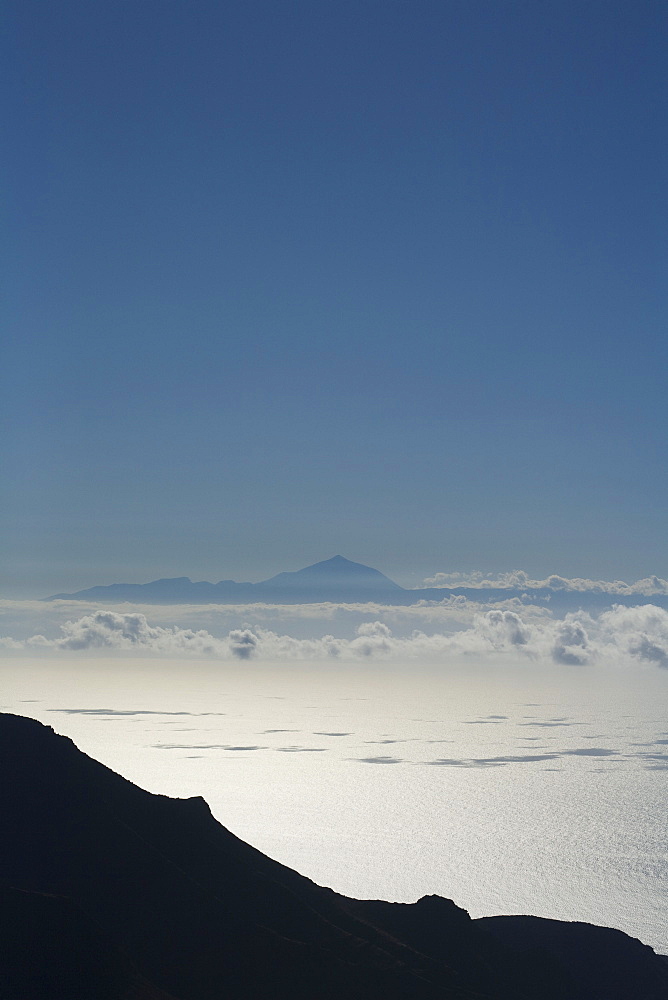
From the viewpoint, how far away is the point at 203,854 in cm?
7006

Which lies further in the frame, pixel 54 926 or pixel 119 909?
pixel 119 909

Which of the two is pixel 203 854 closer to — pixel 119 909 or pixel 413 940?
pixel 119 909

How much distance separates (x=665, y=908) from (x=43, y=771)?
5663 inches

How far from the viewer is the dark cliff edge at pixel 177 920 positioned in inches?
2050

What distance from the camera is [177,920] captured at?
61406 mm

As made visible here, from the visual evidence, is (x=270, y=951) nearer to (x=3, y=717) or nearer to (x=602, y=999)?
(x=3, y=717)

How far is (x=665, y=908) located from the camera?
15875 cm

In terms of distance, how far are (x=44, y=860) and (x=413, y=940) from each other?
35.1 metres

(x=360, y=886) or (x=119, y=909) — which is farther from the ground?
(x=119, y=909)

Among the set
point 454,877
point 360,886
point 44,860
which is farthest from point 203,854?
point 454,877

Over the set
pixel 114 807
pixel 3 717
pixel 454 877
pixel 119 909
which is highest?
pixel 3 717

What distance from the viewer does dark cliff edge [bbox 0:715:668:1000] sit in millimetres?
52062

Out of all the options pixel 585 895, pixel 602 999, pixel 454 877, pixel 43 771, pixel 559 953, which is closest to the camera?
pixel 43 771

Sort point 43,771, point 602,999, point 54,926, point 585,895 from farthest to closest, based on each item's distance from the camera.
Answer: point 585,895, point 602,999, point 43,771, point 54,926
